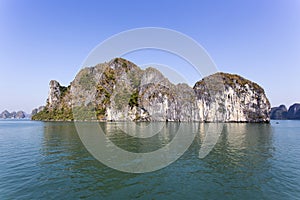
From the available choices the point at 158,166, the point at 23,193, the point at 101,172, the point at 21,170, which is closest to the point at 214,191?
the point at 158,166

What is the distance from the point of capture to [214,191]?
17.9m

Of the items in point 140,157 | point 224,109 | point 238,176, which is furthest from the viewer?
point 224,109

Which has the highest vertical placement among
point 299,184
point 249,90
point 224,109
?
point 249,90

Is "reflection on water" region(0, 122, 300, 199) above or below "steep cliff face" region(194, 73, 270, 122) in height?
below

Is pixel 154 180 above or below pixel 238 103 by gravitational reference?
below

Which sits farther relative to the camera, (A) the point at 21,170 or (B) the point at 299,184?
(A) the point at 21,170

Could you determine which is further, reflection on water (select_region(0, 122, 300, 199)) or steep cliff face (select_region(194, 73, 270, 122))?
steep cliff face (select_region(194, 73, 270, 122))

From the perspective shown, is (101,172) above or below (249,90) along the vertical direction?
below

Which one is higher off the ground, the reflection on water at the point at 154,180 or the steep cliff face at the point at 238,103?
the steep cliff face at the point at 238,103

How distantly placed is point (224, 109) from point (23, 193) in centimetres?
19709

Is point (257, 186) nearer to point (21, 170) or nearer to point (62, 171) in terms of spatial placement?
point (62, 171)

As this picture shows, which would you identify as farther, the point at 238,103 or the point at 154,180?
the point at 238,103

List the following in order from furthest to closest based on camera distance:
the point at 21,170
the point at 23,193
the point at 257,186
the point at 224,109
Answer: the point at 224,109 → the point at 21,170 → the point at 257,186 → the point at 23,193

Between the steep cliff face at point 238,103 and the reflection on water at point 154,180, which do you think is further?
the steep cliff face at point 238,103
